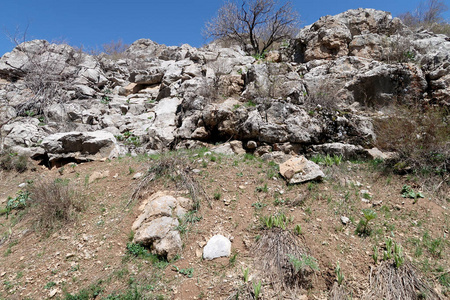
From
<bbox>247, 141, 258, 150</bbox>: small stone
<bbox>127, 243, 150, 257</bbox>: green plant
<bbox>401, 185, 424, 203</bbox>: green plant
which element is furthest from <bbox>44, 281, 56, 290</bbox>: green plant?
<bbox>401, 185, 424, 203</bbox>: green plant

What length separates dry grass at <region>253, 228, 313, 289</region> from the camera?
285 cm

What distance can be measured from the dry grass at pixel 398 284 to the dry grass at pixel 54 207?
4526 mm

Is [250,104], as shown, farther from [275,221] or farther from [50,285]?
[50,285]

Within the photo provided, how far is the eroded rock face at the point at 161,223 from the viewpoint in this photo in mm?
3216

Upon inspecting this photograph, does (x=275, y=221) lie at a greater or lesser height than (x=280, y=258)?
greater

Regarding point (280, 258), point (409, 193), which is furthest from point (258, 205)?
point (409, 193)

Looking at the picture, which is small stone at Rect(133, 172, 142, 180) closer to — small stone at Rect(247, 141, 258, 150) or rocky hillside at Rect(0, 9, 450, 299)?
rocky hillside at Rect(0, 9, 450, 299)

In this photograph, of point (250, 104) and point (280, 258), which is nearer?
point (280, 258)

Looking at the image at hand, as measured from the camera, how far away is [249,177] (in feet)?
15.8

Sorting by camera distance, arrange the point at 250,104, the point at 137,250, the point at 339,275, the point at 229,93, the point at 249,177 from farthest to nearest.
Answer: the point at 229,93, the point at 250,104, the point at 249,177, the point at 137,250, the point at 339,275

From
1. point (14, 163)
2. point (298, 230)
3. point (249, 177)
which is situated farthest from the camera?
point (14, 163)

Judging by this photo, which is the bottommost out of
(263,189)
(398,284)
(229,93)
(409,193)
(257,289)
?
(398,284)

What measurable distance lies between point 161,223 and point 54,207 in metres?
1.98

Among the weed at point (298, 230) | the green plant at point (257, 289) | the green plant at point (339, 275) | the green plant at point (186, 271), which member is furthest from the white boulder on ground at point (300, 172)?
the green plant at point (186, 271)
